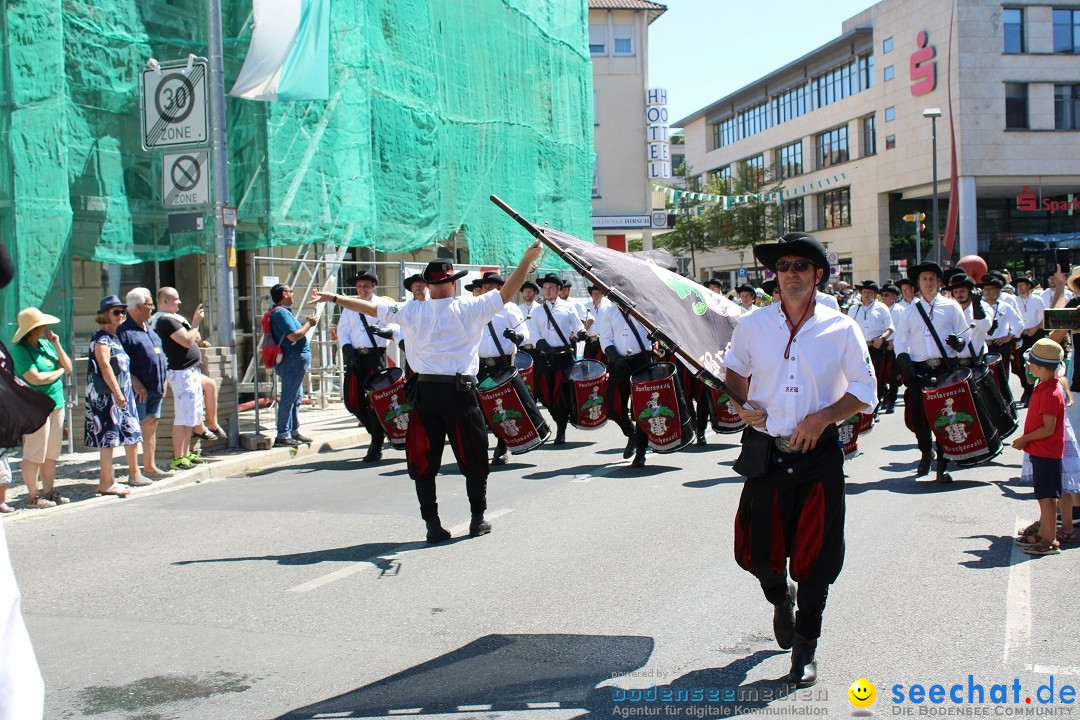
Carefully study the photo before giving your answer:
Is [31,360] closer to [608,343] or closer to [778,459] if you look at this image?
[608,343]

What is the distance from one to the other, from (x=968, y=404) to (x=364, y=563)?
528 cm

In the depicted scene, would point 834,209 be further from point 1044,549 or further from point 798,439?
point 798,439

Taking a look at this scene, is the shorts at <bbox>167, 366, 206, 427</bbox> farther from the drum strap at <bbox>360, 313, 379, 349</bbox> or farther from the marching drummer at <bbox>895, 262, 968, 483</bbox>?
the marching drummer at <bbox>895, 262, 968, 483</bbox>

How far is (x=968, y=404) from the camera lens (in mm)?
9180

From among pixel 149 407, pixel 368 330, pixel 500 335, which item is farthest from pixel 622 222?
pixel 149 407

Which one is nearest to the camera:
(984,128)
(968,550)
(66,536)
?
(968,550)

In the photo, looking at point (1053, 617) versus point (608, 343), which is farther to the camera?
point (608, 343)

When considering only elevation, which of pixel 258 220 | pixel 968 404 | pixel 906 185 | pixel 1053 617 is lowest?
pixel 1053 617

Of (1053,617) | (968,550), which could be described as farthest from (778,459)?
(968,550)

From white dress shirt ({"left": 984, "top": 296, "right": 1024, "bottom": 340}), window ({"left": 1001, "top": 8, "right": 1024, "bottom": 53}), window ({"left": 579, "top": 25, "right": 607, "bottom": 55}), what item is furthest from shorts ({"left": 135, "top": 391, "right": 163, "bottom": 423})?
window ({"left": 1001, "top": 8, "right": 1024, "bottom": 53})

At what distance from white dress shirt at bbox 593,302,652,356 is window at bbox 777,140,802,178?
53.0 metres

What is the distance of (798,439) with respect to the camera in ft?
14.9

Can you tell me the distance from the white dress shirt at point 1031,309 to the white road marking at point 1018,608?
10166 millimetres

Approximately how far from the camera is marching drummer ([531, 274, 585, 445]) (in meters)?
13.4
